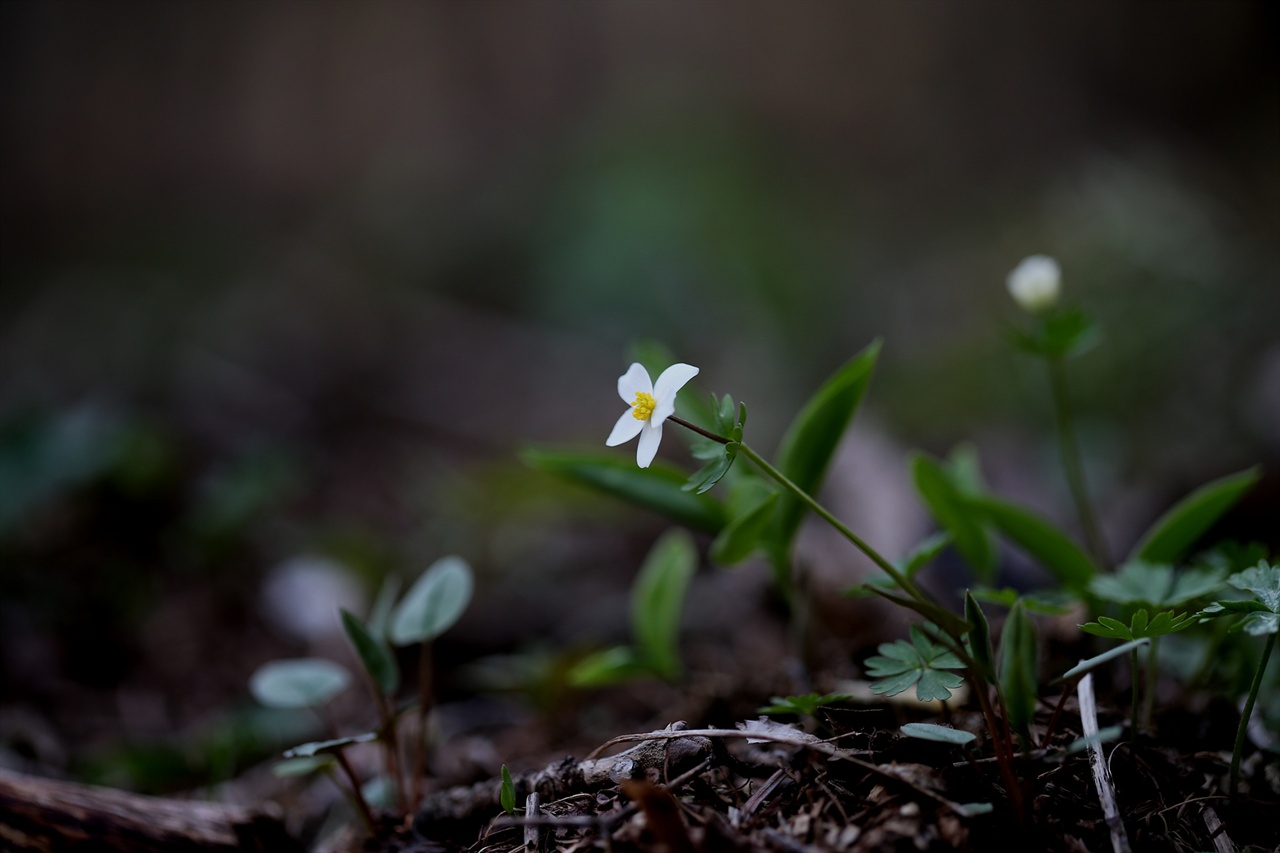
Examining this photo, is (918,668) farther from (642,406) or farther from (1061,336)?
(1061,336)

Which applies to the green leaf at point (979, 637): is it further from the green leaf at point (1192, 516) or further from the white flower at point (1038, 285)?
the white flower at point (1038, 285)

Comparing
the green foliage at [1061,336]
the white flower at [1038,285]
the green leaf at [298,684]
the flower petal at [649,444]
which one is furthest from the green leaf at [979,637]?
the green leaf at [298,684]

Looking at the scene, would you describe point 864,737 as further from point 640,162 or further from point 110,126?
point 110,126

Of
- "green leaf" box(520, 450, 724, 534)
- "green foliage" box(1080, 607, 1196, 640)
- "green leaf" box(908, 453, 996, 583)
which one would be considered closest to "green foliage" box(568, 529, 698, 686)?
"green leaf" box(520, 450, 724, 534)

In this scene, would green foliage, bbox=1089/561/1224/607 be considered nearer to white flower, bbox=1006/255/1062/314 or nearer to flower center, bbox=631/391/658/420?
white flower, bbox=1006/255/1062/314

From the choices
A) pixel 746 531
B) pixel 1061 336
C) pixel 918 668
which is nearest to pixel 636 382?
pixel 746 531

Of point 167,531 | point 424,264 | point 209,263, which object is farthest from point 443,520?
point 209,263
